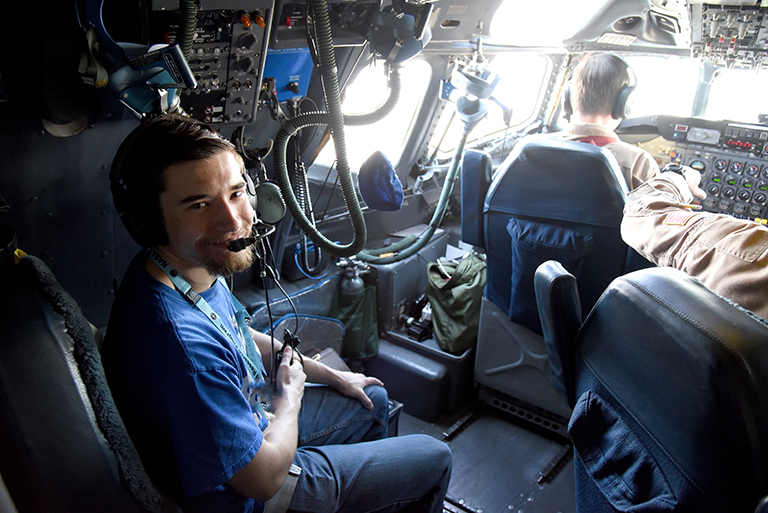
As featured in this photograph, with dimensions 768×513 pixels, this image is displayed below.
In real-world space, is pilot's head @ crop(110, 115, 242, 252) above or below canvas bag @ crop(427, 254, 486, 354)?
above

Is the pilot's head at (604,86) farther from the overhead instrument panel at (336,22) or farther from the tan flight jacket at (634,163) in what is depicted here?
the overhead instrument panel at (336,22)

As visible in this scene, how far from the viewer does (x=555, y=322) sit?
1.46 m

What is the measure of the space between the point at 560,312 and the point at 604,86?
4.75ft

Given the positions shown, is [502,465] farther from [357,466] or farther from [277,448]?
[277,448]

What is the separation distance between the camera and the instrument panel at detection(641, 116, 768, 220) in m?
2.99

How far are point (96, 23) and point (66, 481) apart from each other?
1.22m

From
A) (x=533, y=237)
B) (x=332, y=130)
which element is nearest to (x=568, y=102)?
(x=533, y=237)

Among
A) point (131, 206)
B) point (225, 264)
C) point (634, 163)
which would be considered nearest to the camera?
point (131, 206)

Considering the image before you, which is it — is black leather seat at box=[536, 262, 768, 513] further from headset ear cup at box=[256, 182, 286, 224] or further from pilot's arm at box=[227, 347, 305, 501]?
headset ear cup at box=[256, 182, 286, 224]

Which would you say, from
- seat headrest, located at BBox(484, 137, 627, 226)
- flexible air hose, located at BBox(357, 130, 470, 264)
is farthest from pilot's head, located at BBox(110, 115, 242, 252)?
flexible air hose, located at BBox(357, 130, 470, 264)

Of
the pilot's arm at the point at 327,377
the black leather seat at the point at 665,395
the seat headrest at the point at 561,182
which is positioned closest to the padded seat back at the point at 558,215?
the seat headrest at the point at 561,182

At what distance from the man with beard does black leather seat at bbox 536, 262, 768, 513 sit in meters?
0.57

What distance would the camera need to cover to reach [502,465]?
244cm

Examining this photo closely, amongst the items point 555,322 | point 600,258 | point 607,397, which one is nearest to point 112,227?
point 555,322
